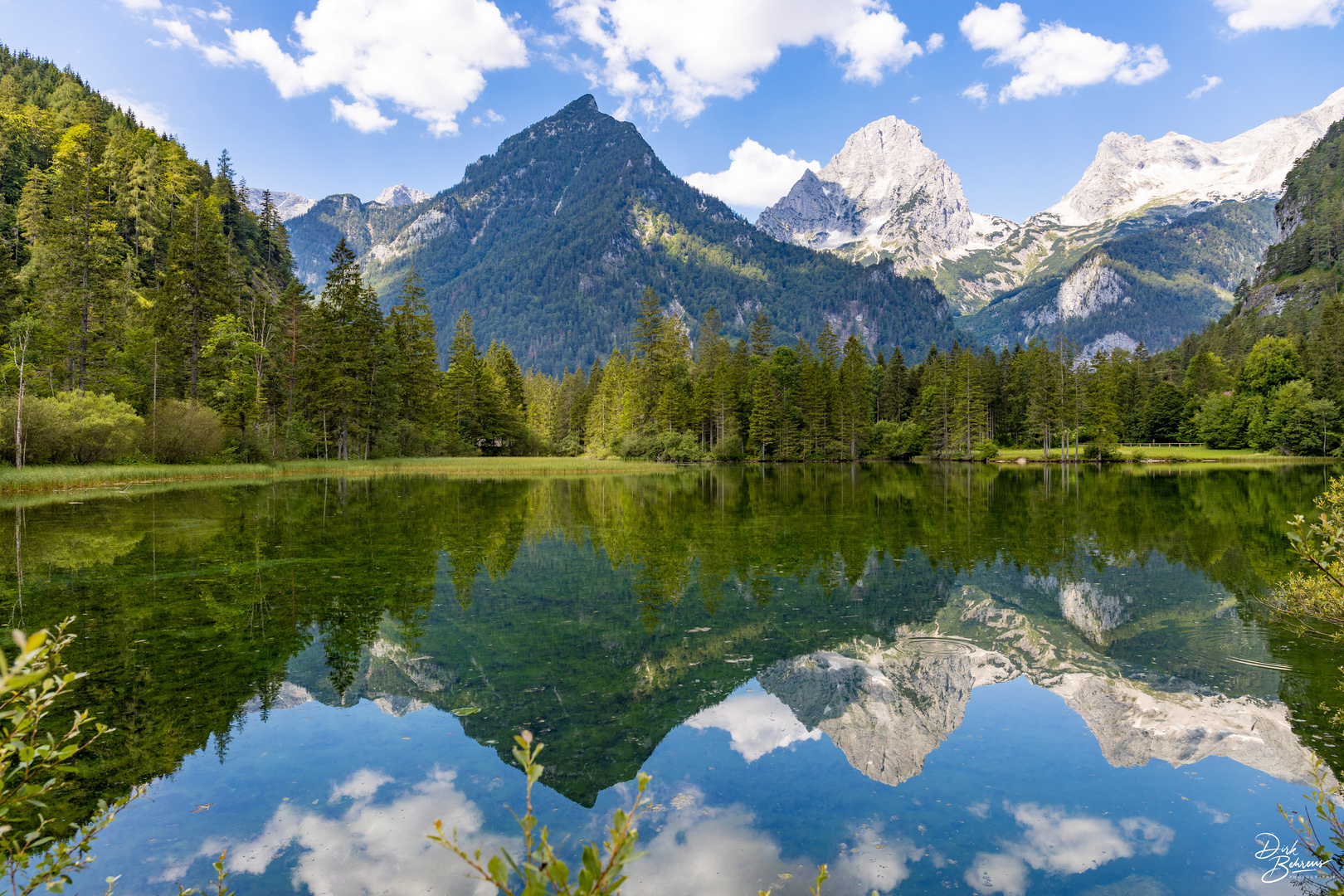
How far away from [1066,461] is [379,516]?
74.1m

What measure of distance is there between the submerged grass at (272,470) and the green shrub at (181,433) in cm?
124

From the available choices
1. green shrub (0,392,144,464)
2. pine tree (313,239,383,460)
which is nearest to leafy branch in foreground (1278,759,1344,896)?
green shrub (0,392,144,464)

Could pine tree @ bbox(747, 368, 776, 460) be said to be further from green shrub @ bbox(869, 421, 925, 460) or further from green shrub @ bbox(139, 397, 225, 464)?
green shrub @ bbox(139, 397, 225, 464)

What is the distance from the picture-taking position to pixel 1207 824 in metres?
5.59

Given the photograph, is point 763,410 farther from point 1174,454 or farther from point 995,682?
point 995,682

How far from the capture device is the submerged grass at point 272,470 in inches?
1232

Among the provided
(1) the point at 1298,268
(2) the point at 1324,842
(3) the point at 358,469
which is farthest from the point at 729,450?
(1) the point at 1298,268

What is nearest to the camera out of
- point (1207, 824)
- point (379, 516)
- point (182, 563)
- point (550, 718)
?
point (1207, 824)

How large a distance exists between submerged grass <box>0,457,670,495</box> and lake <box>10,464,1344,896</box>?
19509 mm

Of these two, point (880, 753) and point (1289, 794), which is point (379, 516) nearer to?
point (880, 753)

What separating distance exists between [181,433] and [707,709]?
1808 inches

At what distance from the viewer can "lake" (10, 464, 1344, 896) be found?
5195 mm

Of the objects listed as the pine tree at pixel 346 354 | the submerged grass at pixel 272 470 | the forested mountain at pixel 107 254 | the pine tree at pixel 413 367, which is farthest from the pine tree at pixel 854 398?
the forested mountain at pixel 107 254

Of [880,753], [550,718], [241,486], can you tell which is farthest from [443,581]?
Result: [241,486]
